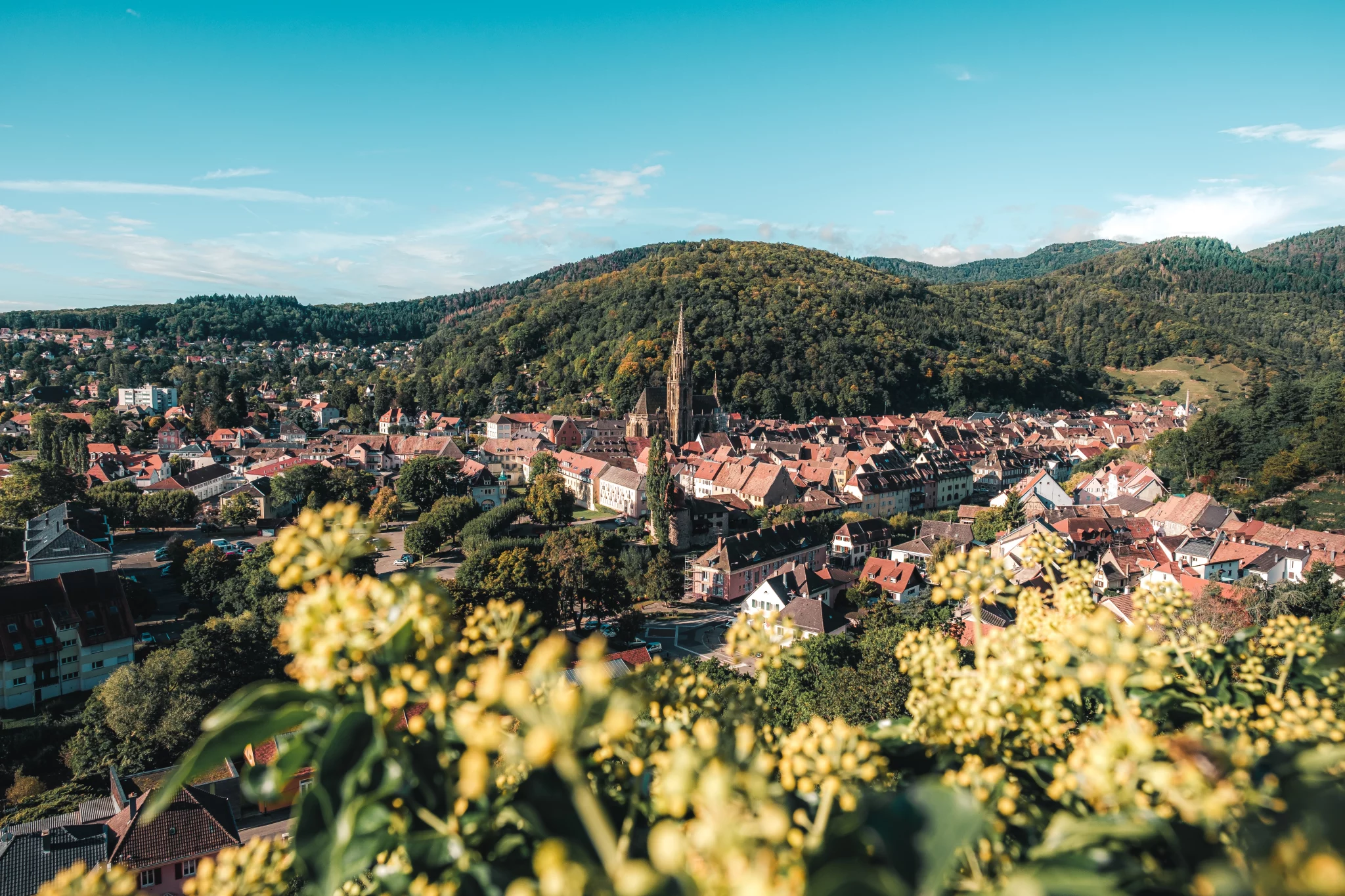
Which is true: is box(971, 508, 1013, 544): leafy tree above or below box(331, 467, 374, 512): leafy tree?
below

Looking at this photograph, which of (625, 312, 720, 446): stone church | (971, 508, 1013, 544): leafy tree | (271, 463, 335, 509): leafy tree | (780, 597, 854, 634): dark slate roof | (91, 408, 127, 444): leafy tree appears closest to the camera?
(780, 597, 854, 634): dark slate roof

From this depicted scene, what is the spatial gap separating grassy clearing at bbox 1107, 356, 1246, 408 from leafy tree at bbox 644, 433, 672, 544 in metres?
118

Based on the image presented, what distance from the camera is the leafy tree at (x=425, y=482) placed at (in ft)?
181

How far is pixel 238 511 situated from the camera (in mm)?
50344

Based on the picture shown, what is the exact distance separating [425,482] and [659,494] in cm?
2038

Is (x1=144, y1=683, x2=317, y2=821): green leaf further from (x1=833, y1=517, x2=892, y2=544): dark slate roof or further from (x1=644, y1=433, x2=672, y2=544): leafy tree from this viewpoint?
(x1=833, y1=517, x2=892, y2=544): dark slate roof

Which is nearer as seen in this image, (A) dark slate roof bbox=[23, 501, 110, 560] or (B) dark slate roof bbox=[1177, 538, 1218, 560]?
(A) dark slate roof bbox=[23, 501, 110, 560]

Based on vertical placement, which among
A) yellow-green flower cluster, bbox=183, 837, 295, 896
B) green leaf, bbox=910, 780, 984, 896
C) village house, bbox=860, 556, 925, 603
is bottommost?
village house, bbox=860, 556, 925, 603

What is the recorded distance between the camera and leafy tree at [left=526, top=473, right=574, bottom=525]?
5041 cm

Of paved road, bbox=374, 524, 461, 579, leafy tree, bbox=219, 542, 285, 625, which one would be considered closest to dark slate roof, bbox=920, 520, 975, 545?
paved road, bbox=374, 524, 461, 579

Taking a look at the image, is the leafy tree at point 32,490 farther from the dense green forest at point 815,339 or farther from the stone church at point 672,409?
the dense green forest at point 815,339

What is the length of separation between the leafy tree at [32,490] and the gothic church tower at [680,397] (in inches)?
2118

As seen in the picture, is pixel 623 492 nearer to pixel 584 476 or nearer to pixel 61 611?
pixel 584 476

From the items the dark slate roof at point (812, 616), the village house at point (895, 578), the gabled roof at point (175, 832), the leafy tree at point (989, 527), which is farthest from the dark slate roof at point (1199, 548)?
the gabled roof at point (175, 832)
